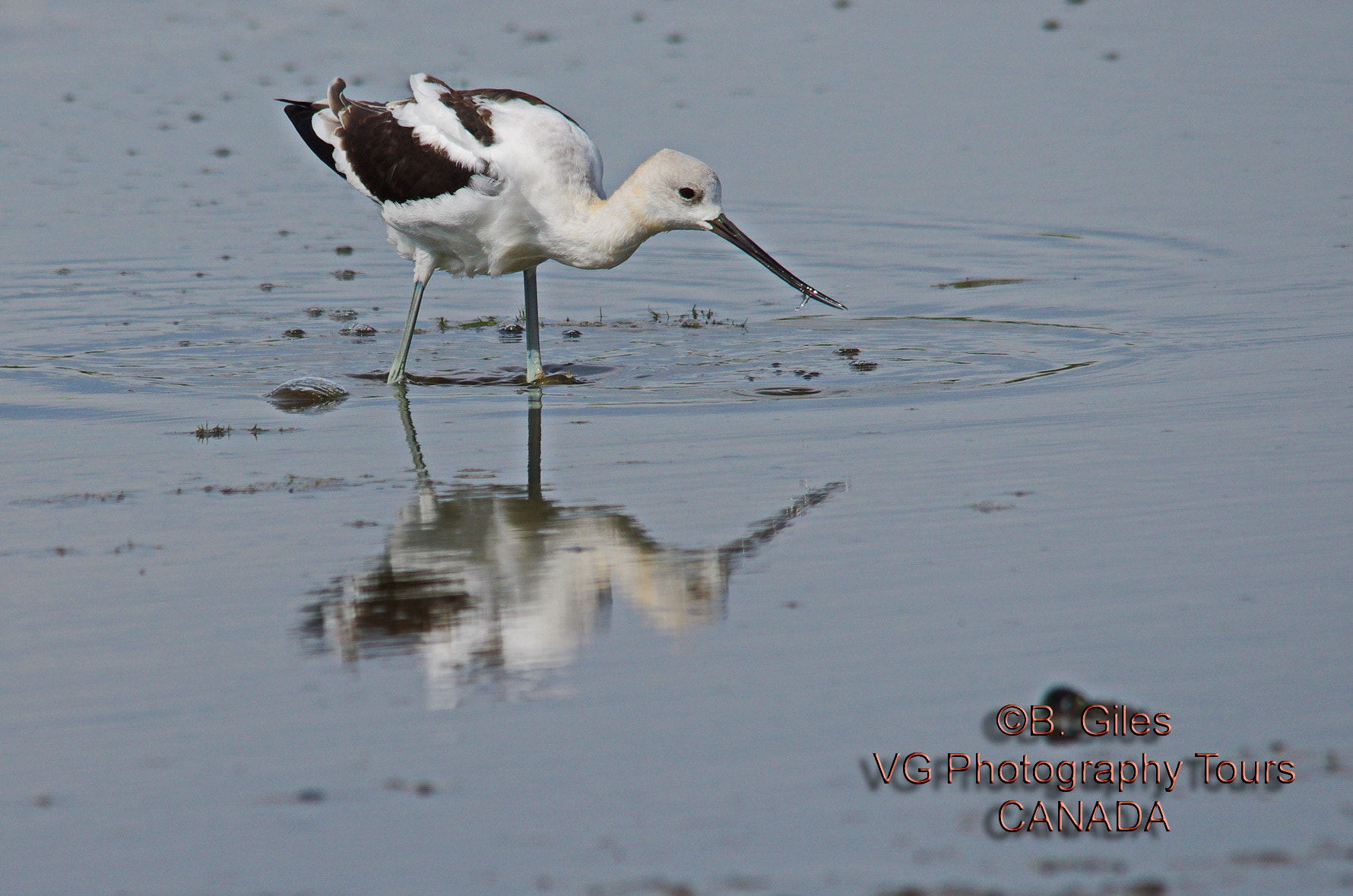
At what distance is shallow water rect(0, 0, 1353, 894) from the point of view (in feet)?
12.2

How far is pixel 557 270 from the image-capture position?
1159 cm

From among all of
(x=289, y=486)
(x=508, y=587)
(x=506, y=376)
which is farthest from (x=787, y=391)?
(x=508, y=587)

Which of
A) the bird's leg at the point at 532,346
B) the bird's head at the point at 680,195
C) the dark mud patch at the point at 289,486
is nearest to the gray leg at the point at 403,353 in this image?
the bird's leg at the point at 532,346

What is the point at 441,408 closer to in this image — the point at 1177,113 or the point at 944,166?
the point at 944,166

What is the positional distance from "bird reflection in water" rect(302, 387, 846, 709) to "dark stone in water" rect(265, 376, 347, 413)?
1811mm

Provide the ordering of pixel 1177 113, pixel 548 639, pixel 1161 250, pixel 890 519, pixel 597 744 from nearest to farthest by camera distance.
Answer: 1. pixel 597 744
2. pixel 548 639
3. pixel 890 519
4. pixel 1161 250
5. pixel 1177 113

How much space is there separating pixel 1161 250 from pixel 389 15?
12594mm

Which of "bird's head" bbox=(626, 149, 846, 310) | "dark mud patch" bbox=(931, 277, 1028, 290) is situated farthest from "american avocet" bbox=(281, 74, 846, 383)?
"dark mud patch" bbox=(931, 277, 1028, 290)

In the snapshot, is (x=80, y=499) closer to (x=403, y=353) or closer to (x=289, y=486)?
(x=289, y=486)

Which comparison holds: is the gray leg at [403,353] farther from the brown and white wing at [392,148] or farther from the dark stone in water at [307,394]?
the brown and white wing at [392,148]

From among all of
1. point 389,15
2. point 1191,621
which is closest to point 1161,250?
point 1191,621

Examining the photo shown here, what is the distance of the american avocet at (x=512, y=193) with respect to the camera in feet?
25.4

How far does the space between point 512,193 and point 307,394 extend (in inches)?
52.6

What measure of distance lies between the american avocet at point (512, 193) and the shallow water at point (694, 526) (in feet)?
2.01
